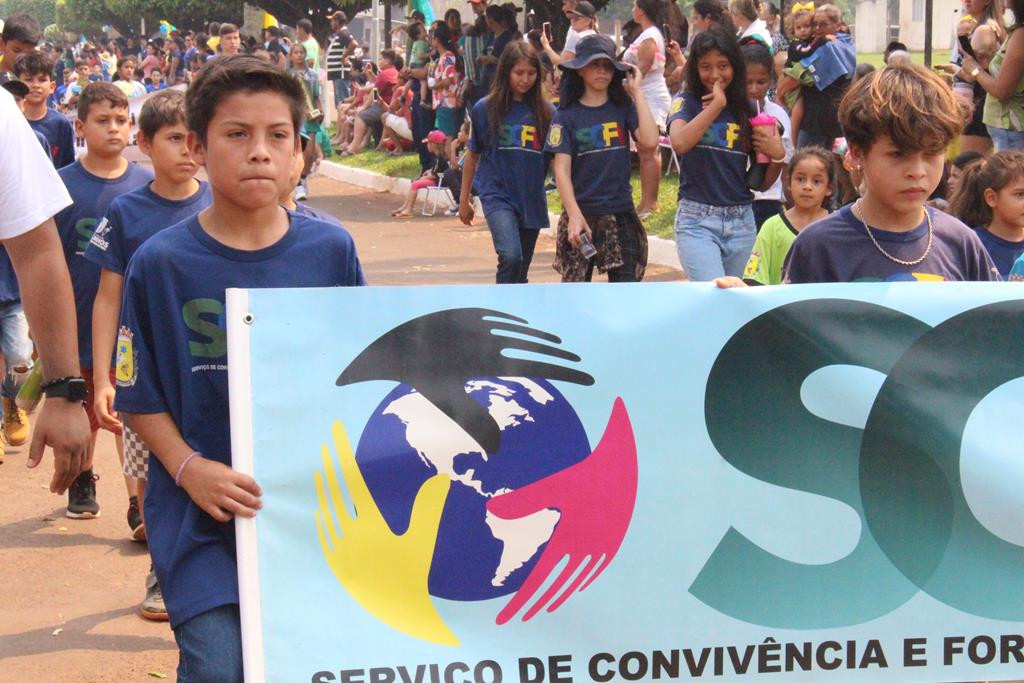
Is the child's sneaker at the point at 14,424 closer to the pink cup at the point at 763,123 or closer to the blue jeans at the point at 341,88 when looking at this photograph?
the pink cup at the point at 763,123

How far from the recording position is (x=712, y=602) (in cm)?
354

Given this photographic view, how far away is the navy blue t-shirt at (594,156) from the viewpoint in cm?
859

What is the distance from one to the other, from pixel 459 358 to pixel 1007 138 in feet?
20.8

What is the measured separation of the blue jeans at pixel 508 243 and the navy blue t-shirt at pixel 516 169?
0.05 m

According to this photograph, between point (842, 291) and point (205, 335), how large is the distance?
1.53m

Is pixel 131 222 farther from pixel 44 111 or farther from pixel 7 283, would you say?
pixel 44 111

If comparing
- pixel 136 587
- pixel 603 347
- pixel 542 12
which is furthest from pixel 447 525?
pixel 542 12

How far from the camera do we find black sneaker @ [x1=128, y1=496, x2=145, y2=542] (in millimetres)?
6250

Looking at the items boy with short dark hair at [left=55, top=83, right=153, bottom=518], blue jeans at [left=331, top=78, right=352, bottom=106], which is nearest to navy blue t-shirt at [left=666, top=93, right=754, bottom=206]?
boy with short dark hair at [left=55, top=83, right=153, bottom=518]

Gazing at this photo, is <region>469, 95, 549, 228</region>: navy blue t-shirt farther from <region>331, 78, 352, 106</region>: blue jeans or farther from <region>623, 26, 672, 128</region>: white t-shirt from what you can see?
<region>331, 78, 352, 106</region>: blue jeans

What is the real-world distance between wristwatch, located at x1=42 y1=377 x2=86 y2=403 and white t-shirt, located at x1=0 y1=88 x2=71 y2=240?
0.40 m

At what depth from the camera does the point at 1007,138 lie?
29.3 feet

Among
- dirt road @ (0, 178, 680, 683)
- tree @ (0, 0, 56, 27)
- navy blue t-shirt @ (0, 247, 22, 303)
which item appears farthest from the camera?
tree @ (0, 0, 56, 27)

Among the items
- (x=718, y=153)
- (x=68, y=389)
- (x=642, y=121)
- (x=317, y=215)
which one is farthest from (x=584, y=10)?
(x=68, y=389)
